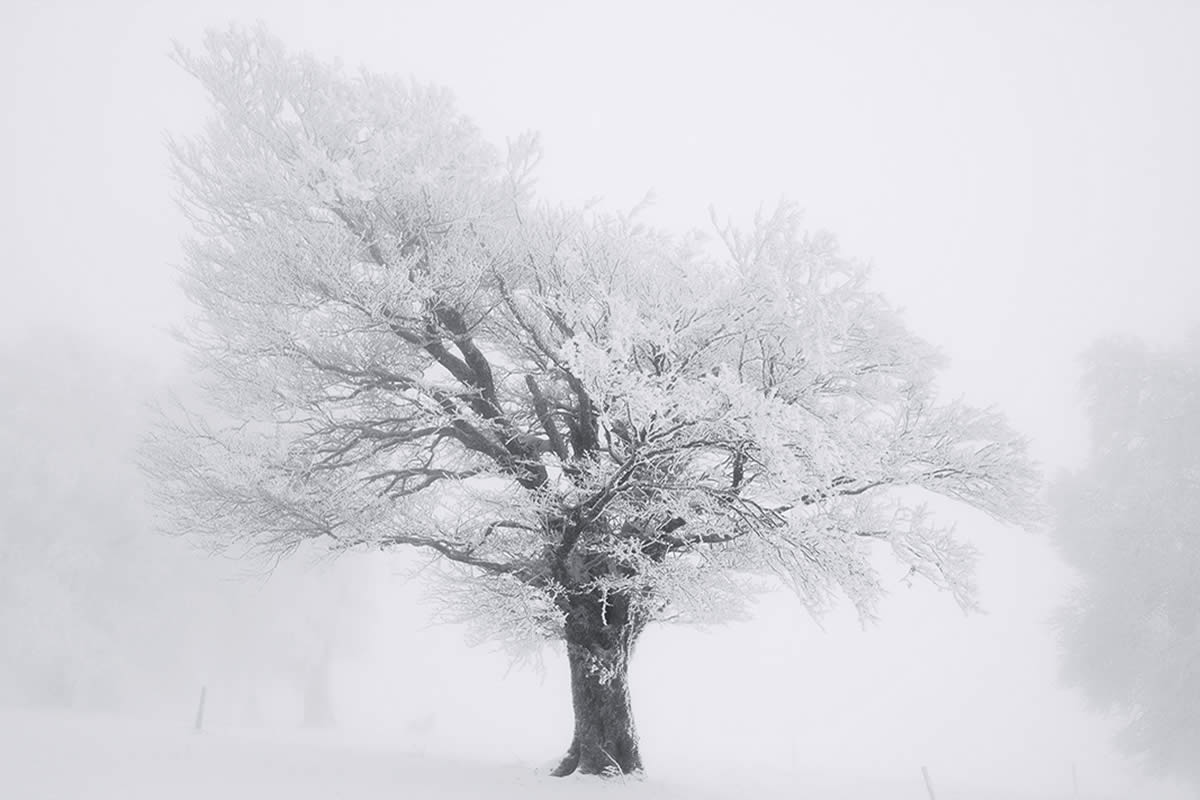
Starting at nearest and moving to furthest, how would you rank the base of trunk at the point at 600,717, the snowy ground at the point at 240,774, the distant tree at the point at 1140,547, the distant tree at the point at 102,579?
the snowy ground at the point at 240,774, the base of trunk at the point at 600,717, the distant tree at the point at 1140,547, the distant tree at the point at 102,579

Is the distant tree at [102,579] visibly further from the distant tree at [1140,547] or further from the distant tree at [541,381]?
the distant tree at [1140,547]

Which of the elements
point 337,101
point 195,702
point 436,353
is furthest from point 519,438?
point 195,702

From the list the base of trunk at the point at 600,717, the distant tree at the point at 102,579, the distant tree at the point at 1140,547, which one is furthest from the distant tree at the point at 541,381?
the distant tree at the point at 102,579

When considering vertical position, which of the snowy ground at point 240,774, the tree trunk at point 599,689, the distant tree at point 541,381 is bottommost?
the snowy ground at point 240,774

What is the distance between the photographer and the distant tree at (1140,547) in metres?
17.6

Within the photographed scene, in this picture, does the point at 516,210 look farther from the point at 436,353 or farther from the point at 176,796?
the point at 176,796

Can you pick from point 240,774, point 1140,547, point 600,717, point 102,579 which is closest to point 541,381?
point 600,717

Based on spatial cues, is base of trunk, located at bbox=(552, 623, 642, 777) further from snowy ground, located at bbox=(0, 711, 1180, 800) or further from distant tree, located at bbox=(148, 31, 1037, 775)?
snowy ground, located at bbox=(0, 711, 1180, 800)

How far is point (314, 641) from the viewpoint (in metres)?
30.9

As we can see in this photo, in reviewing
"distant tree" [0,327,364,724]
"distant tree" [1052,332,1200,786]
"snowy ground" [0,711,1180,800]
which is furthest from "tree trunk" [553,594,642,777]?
"distant tree" [0,327,364,724]

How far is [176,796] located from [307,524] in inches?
143

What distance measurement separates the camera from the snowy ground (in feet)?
25.5

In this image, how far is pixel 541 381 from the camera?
455 inches

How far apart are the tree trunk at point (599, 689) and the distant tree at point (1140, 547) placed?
14.4 m
